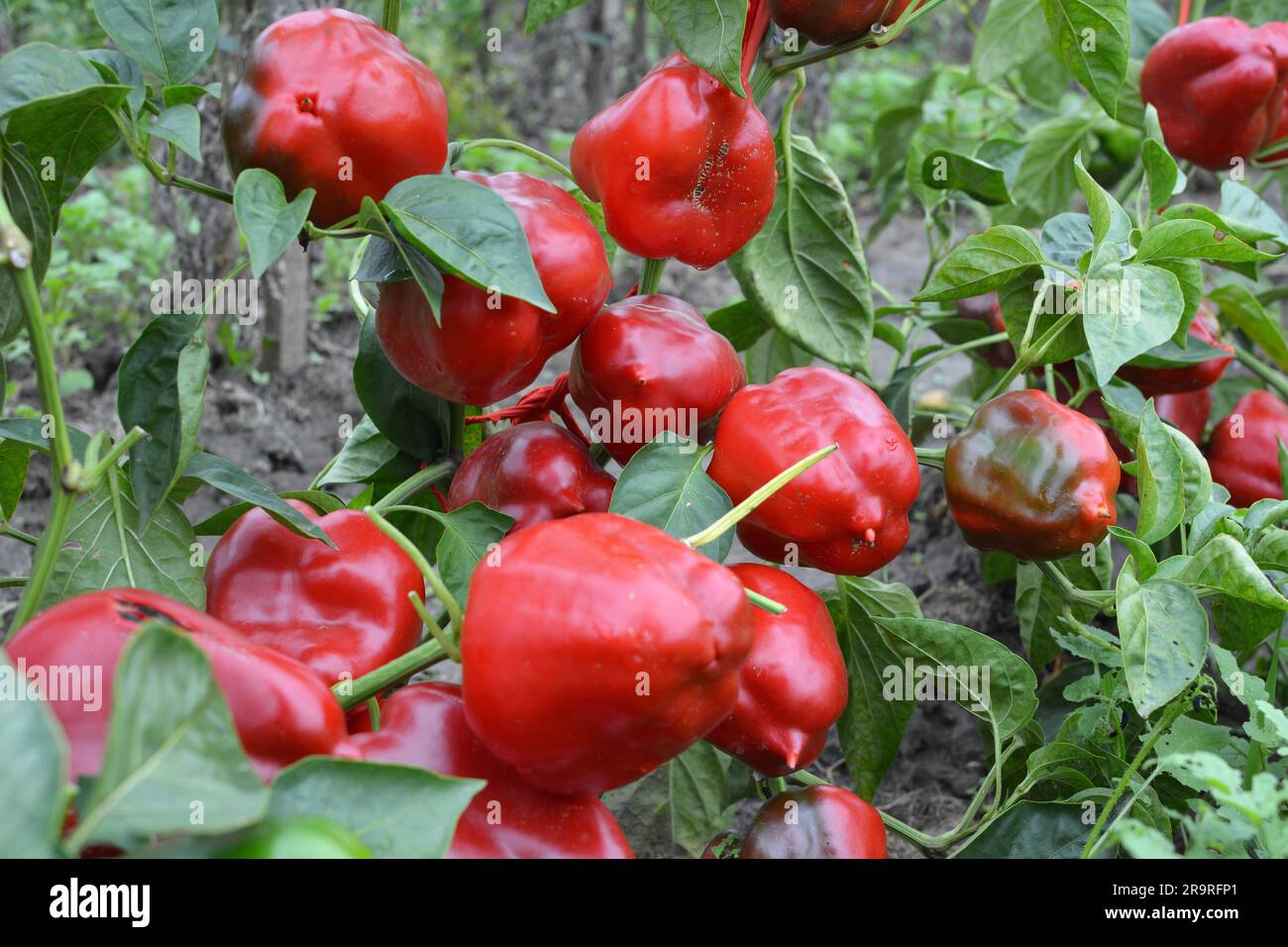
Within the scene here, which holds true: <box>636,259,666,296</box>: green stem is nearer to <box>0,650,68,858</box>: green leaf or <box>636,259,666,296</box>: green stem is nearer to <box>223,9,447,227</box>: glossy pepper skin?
<box>223,9,447,227</box>: glossy pepper skin

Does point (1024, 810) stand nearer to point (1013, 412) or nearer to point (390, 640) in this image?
point (1013, 412)

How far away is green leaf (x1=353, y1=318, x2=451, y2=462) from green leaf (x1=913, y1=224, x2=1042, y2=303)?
0.48 metres

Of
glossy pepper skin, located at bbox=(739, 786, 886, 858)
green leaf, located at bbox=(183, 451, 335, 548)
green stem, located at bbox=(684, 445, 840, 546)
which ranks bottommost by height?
glossy pepper skin, located at bbox=(739, 786, 886, 858)

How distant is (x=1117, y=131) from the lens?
6.30 feet

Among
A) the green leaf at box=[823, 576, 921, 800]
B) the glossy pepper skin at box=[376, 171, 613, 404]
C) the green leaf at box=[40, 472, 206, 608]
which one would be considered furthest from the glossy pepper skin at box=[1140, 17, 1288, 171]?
the green leaf at box=[40, 472, 206, 608]

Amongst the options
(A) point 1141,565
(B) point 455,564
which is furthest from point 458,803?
(A) point 1141,565

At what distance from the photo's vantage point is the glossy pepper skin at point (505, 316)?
927 mm

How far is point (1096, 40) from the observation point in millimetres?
1183

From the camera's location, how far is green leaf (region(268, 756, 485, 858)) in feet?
1.99

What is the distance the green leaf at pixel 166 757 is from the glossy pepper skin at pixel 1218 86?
1.38 m

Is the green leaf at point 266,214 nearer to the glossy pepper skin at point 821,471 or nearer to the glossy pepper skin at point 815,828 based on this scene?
the glossy pepper skin at point 821,471

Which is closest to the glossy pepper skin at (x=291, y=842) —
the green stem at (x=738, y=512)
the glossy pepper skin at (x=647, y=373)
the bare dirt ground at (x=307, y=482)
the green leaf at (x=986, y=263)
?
the green stem at (x=738, y=512)

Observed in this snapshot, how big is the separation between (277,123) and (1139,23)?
1529mm

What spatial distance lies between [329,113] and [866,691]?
74cm
